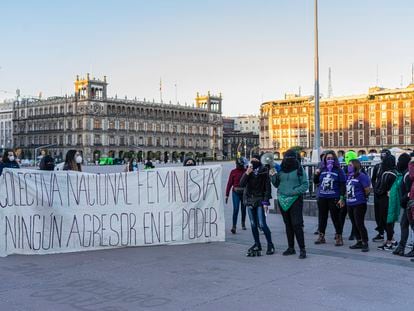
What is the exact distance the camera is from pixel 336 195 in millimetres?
9336

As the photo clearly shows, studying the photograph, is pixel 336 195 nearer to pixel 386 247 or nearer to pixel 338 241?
pixel 338 241

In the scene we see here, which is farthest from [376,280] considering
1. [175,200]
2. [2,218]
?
[2,218]

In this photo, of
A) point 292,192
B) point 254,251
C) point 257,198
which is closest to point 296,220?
point 292,192

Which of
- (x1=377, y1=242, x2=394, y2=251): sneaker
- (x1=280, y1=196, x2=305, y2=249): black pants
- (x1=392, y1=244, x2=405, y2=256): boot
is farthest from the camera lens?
(x1=377, y1=242, x2=394, y2=251): sneaker

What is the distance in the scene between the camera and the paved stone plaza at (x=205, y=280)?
5863mm

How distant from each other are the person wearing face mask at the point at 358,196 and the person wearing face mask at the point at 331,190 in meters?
0.15

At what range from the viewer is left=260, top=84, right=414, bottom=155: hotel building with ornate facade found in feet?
337

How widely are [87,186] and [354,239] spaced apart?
4949 millimetres

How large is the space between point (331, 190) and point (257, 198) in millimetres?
1506

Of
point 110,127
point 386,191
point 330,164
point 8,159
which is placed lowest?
point 386,191

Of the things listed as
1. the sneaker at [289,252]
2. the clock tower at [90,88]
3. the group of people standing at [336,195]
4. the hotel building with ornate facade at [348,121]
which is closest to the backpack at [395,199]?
the group of people standing at [336,195]

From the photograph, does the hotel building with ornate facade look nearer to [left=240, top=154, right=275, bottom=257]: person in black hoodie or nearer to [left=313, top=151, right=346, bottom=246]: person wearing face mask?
[left=313, top=151, right=346, bottom=246]: person wearing face mask

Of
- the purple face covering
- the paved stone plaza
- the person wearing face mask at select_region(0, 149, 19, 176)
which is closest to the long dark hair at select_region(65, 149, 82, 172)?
the person wearing face mask at select_region(0, 149, 19, 176)

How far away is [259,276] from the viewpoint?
23.4ft
